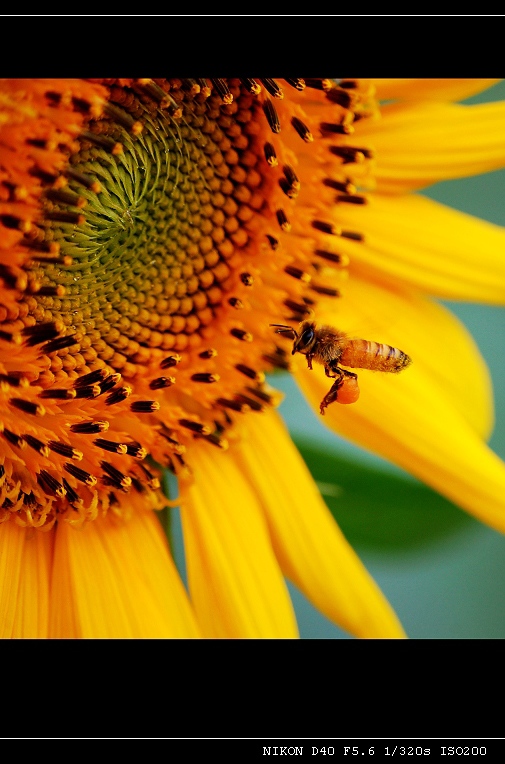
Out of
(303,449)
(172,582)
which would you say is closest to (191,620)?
(172,582)

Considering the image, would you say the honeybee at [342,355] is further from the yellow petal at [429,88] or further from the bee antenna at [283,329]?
the yellow petal at [429,88]

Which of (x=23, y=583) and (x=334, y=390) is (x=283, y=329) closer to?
(x=334, y=390)

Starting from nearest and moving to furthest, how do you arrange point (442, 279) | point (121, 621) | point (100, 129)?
point (100, 129) < point (121, 621) < point (442, 279)

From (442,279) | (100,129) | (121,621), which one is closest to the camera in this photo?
(100,129)

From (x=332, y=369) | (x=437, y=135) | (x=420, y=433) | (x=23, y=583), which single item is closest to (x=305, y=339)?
(x=332, y=369)

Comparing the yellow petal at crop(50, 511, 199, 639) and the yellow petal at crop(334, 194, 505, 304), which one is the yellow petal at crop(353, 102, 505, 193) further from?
the yellow petal at crop(50, 511, 199, 639)
